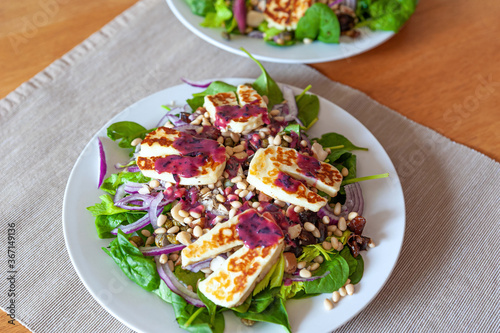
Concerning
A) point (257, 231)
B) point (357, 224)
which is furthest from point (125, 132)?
point (357, 224)

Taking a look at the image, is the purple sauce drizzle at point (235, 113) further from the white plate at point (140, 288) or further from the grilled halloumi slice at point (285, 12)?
the grilled halloumi slice at point (285, 12)

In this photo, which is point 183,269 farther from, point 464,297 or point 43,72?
point 43,72

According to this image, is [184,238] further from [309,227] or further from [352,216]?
[352,216]

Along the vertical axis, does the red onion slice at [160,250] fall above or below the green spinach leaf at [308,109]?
below

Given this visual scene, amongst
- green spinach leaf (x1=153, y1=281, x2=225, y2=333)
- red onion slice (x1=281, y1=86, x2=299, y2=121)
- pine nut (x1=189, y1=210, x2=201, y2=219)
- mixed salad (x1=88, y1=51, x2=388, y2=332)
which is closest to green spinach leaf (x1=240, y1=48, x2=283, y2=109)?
red onion slice (x1=281, y1=86, x2=299, y2=121)

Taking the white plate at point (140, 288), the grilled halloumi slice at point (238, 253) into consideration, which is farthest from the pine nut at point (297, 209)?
the white plate at point (140, 288)

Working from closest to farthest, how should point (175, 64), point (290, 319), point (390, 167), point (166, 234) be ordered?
1. point (290, 319)
2. point (166, 234)
3. point (390, 167)
4. point (175, 64)

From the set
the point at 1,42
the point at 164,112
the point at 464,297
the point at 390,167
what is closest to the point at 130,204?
the point at 164,112
